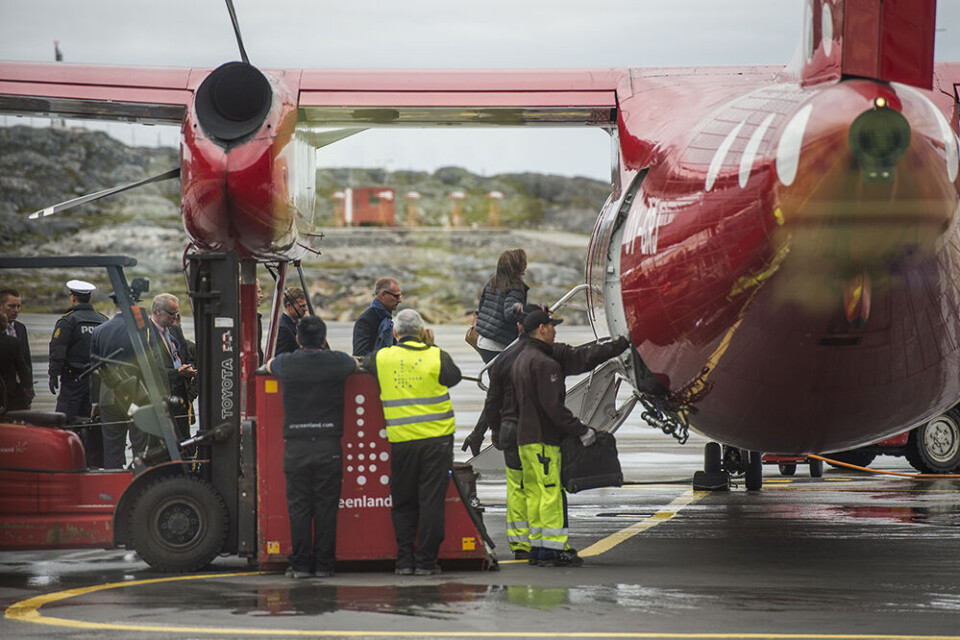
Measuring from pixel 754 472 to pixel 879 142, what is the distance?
7.33 metres

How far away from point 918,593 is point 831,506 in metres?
4.84

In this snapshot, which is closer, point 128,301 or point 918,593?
point 918,593

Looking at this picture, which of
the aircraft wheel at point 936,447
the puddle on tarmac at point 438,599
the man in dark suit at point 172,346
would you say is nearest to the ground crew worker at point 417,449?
the puddle on tarmac at point 438,599

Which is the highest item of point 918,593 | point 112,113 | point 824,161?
point 112,113

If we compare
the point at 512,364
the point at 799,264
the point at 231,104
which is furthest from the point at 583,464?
the point at 231,104

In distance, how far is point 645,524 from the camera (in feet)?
37.0

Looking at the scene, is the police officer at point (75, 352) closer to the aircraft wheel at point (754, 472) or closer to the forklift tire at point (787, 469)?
the aircraft wheel at point (754, 472)

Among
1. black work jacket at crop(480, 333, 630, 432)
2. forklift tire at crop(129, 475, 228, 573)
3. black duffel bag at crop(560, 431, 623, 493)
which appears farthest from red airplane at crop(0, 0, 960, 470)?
forklift tire at crop(129, 475, 228, 573)

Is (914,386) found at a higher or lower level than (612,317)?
lower

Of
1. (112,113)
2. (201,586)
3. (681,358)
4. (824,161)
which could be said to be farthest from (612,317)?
(112,113)

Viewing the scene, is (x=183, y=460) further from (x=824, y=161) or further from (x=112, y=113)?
(x=824, y=161)

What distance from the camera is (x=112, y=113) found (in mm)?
11867

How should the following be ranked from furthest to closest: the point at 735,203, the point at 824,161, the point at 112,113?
the point at 112,113 → the point at 735,203 → the point at 824,161

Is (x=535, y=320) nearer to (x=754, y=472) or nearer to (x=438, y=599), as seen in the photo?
(x=438, y=599)
